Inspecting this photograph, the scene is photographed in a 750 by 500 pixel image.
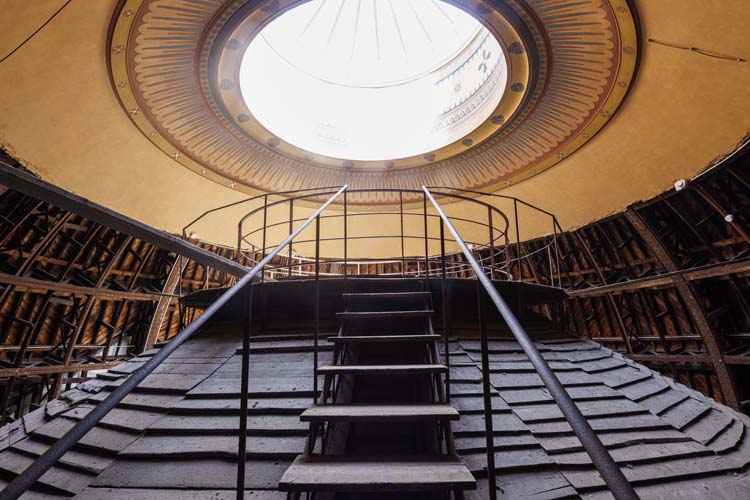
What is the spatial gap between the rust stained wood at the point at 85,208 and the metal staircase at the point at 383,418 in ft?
4.96

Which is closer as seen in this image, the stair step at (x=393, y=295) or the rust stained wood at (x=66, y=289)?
the stair step at (x=393, y=295)

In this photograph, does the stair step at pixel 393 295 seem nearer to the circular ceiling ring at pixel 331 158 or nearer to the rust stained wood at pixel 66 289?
the circular ceiling ring at pixel 331 158

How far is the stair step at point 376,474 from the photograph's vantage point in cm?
178

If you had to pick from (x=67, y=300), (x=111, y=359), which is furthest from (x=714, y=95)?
(x=111, y=359)

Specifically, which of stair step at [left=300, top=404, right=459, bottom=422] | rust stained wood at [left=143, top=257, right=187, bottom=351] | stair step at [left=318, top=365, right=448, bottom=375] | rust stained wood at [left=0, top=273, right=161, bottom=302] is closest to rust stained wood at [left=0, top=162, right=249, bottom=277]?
stair step at [left=318, top=365, right=448, bottom=375]

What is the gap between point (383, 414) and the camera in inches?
85.9

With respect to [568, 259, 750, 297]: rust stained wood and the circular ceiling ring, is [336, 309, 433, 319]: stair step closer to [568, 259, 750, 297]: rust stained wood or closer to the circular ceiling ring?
[568, 259, 750, 297]: rust stained wood

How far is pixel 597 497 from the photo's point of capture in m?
2.15

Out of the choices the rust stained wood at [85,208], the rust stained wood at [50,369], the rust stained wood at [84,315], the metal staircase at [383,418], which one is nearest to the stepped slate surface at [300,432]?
the metal staircase at [383,418]

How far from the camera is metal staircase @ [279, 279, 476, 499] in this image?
183cm

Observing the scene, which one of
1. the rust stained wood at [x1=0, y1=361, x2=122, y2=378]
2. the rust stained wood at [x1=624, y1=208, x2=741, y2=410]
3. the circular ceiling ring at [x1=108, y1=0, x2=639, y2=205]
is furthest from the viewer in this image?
the rust stained wood at [x1=0, y1=361, x2=122, y2=378]

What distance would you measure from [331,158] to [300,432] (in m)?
8.21

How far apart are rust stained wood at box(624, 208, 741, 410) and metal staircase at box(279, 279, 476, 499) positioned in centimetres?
704

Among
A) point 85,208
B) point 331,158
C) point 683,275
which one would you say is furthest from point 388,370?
point 683,275
